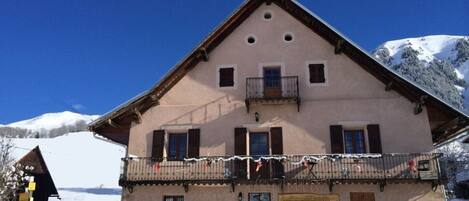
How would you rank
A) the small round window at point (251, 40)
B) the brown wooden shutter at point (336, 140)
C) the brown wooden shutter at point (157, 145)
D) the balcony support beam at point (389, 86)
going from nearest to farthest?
1. the brown wooden shutter at point (336, 140)
2. the balcony support beam at point (389, 86)
3. the brown wooden shutter at point (157, 145)
4. the small round window at point (251, 40)

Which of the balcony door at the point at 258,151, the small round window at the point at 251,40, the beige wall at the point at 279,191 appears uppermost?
the small round window at the point at 251,40

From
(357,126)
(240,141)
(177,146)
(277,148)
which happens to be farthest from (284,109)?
(177,146)

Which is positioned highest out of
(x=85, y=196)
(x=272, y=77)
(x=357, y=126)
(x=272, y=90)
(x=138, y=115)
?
(x=272, y=77)

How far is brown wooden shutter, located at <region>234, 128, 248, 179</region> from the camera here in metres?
19.0

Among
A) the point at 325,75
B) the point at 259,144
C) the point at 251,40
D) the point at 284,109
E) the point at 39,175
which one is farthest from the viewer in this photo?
the point at 39,175

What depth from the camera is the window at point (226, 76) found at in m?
21.0

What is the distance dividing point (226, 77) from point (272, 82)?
2.12 m

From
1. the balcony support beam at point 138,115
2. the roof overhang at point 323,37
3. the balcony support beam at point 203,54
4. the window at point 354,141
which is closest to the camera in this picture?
the roof overhang at point 323,37

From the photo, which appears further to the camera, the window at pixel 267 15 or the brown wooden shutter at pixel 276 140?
the window at pixel 267 15

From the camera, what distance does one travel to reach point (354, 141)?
780 inches

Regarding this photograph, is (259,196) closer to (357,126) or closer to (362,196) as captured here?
(362,196)

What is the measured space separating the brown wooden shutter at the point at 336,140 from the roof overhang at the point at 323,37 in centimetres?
300

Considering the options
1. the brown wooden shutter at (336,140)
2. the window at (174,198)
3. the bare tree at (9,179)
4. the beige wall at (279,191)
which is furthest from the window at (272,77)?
the bare tree at (9,179)

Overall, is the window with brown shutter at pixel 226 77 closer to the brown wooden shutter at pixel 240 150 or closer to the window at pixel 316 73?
the brown wooden shutter at pixel 240 150
